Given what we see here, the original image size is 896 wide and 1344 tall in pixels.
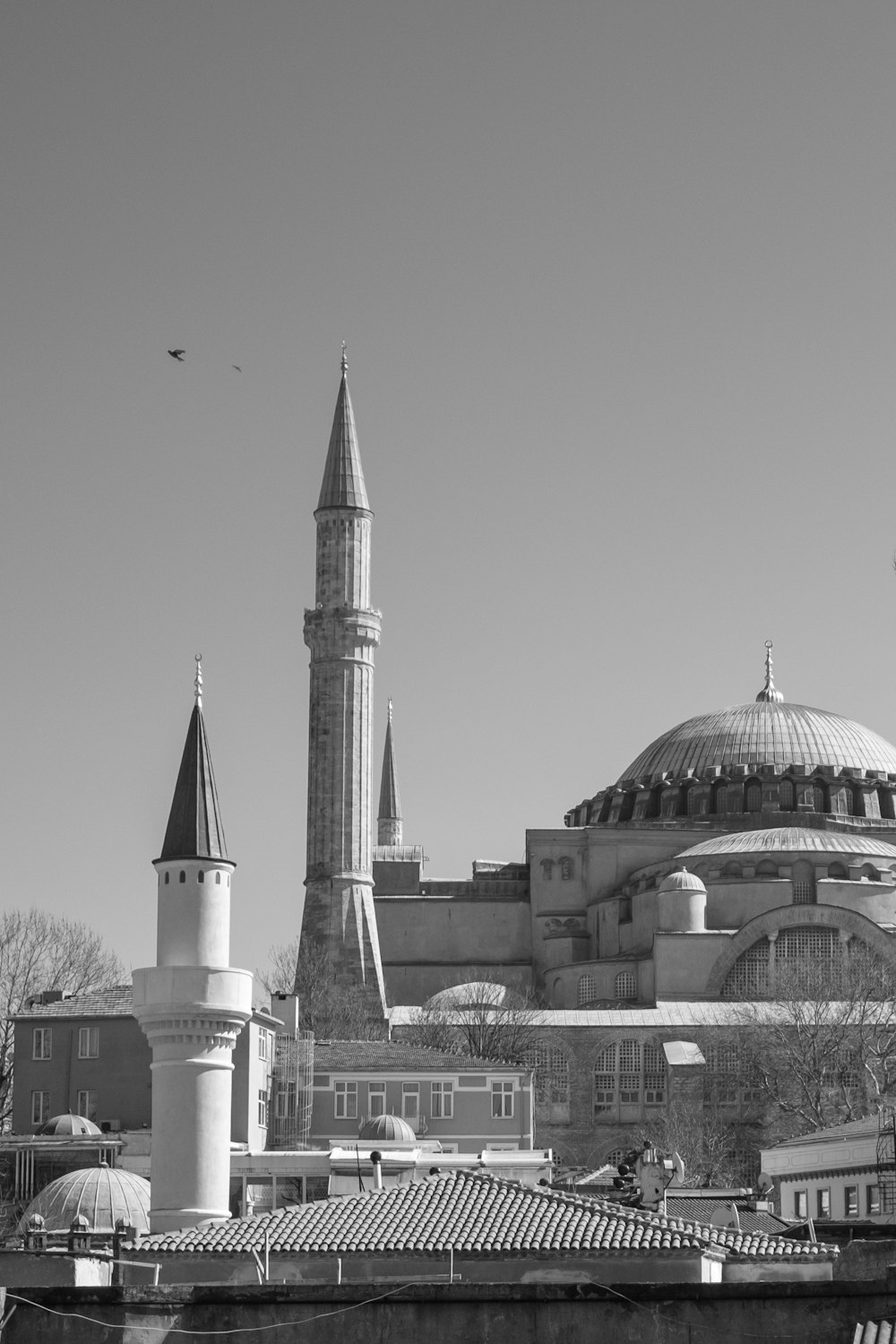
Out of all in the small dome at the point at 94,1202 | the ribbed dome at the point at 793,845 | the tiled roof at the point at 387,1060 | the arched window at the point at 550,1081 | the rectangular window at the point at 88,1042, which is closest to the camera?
the small dome at the point at 94,1202

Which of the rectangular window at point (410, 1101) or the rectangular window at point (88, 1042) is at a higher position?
the rectangular window at point (88, 1042)

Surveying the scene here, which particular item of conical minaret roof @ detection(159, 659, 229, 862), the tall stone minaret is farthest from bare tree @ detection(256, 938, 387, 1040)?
conical minaret roof @ detection(159, 659, 229, 862)

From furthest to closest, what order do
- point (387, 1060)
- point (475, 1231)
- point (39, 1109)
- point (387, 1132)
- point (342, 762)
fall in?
1. point (342, 762)
2. point (387, 1060)
3. point (39, 1109)
4. point (387, 1132)
5. point (475, 1231)

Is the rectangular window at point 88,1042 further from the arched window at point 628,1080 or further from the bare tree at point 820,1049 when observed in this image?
the bare tree at point 820,1049

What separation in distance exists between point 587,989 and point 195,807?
33148 millimetres

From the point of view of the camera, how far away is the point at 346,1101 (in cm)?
5197

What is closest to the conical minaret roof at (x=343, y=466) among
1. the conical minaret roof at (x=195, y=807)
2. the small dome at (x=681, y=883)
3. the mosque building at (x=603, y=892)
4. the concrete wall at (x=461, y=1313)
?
the mosque building at (x=603, y=892)

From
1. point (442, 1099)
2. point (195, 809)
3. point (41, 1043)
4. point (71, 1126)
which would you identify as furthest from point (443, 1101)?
point (195, 809)

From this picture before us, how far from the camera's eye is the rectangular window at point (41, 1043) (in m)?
49.9

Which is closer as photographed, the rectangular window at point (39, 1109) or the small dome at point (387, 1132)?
the small dome at point (387, 1132)

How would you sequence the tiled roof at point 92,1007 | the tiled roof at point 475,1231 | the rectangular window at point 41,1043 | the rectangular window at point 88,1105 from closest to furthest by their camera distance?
the tiled roof at point 475,1231
the rectangular window at point 88,1105
the tiled roof at point 92,1007
the rectangular window at point 41,1043

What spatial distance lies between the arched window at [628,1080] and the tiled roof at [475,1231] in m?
35.3

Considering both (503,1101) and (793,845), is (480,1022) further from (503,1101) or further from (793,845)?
(793,845)

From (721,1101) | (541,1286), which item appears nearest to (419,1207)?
(541,1286)
